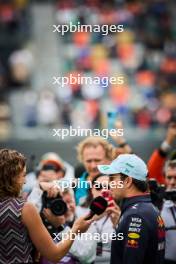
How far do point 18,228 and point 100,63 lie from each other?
51.2ft

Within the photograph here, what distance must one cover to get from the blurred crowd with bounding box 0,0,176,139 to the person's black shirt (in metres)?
11.8

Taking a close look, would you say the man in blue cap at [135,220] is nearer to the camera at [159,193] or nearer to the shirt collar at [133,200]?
the shirt collar at [133,200]

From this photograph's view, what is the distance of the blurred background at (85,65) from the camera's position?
60.6ft

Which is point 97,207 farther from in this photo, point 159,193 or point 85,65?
point 85,65

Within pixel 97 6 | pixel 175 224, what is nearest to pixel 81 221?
pixel 175 224

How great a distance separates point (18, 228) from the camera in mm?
5652

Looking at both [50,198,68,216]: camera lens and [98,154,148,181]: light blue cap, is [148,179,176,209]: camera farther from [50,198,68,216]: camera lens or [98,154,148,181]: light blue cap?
[50,198,68,216]: camera lens

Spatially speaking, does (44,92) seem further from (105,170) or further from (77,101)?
(105,170)

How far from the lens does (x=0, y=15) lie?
22.0 metres

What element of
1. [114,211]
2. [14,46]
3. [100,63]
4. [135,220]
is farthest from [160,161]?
[14,46]

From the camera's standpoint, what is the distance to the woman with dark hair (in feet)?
18.5

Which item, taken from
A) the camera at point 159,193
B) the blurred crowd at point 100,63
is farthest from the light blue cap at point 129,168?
the blurred crowd at point 100,63

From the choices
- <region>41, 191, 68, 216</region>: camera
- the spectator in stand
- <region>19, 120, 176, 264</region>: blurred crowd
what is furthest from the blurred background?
<region>41, 191, 68, 216</region>: camera

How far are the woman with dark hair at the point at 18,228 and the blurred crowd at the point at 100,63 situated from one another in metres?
12.0
